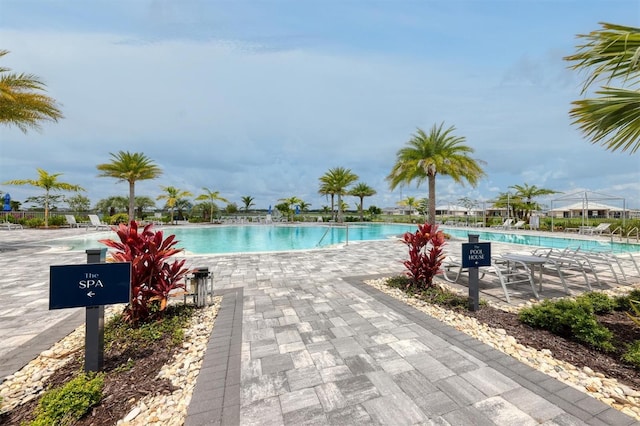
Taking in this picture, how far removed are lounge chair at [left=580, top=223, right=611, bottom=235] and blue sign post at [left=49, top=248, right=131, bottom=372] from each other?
2443 centimetres

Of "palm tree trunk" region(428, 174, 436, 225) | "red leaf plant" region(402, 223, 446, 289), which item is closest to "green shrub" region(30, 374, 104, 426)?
"red leaf plant" region(402, 223, 446, 289)

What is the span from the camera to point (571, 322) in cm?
286

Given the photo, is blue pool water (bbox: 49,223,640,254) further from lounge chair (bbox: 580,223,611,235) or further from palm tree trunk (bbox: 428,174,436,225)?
lounge chair (bbox: 580,223,611,235)

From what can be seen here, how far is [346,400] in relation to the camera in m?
1.92

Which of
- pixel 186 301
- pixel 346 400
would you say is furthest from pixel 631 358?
pixel 186 301

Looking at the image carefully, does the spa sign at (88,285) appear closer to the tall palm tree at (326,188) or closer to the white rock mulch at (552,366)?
the white rock mulch at (552,366)

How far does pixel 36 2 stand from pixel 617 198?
2717cm

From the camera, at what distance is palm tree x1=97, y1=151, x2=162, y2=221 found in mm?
19766

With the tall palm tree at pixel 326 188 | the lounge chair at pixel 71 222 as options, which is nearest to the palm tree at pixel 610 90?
the tall palm tree at pixel 326 188

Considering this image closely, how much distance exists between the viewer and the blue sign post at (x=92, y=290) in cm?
199

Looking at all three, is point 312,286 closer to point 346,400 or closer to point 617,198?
point 346,400

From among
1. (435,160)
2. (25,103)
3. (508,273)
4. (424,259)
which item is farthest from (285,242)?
(25,103)

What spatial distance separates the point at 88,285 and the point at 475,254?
14.3ft

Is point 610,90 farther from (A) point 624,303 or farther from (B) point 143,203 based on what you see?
(B) point 143,203
